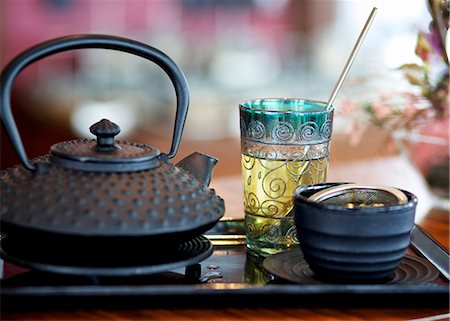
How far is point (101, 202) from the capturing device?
2.25 ft

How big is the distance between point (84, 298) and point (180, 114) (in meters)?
0.23

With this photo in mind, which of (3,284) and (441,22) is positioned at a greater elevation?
(441,22)

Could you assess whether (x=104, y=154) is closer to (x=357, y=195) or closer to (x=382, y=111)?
(x=357, y=195)

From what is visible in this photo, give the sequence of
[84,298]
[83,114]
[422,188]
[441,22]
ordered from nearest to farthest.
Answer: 1. [84,298]
2. [441,22]
3. [422,188]
4. [83,114]

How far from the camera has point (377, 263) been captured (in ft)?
2.39

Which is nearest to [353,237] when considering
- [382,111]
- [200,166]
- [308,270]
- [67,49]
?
[308,270]

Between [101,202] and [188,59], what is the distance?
3903 mm

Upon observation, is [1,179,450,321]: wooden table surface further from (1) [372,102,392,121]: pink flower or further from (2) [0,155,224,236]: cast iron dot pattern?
(1) [372,102,392,121]: pink flower

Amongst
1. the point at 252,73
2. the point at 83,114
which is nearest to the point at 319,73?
the point at 252,73

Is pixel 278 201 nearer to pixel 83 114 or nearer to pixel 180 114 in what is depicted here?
pixel 180 114

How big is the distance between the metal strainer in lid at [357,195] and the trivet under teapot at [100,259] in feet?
0.45

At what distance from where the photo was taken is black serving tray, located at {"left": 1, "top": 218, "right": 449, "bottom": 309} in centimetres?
69

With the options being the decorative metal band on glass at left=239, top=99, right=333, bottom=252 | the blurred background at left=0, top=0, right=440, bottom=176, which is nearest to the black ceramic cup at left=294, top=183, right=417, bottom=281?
the decorative metal band on glass at left=239, top=99, right=333, bottom=252

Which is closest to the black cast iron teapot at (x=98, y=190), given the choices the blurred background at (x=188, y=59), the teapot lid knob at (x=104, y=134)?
the teapot lid knob at (x=104, y=134)
